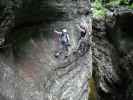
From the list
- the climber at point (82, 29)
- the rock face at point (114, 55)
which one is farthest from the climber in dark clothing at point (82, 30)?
the rock face at point (114, 55)

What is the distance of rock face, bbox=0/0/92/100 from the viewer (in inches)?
129

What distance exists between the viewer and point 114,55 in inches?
199

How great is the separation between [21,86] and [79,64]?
1.03 meters

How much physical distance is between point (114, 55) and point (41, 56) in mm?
1721

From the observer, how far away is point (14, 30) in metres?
3.49

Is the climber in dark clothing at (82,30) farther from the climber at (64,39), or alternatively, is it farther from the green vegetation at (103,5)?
the green vegetation at (103,5)

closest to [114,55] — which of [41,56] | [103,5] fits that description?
[103,5]

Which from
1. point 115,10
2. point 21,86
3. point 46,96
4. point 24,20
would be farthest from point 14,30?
point 115,10

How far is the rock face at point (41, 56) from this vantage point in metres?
3.28

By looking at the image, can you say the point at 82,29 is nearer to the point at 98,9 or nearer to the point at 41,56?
the point at 41,56

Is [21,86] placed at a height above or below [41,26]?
below

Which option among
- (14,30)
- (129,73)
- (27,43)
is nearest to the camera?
(14,30)

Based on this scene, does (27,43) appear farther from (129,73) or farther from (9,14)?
(129,73)

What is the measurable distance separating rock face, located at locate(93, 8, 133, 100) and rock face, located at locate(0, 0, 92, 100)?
76cm
